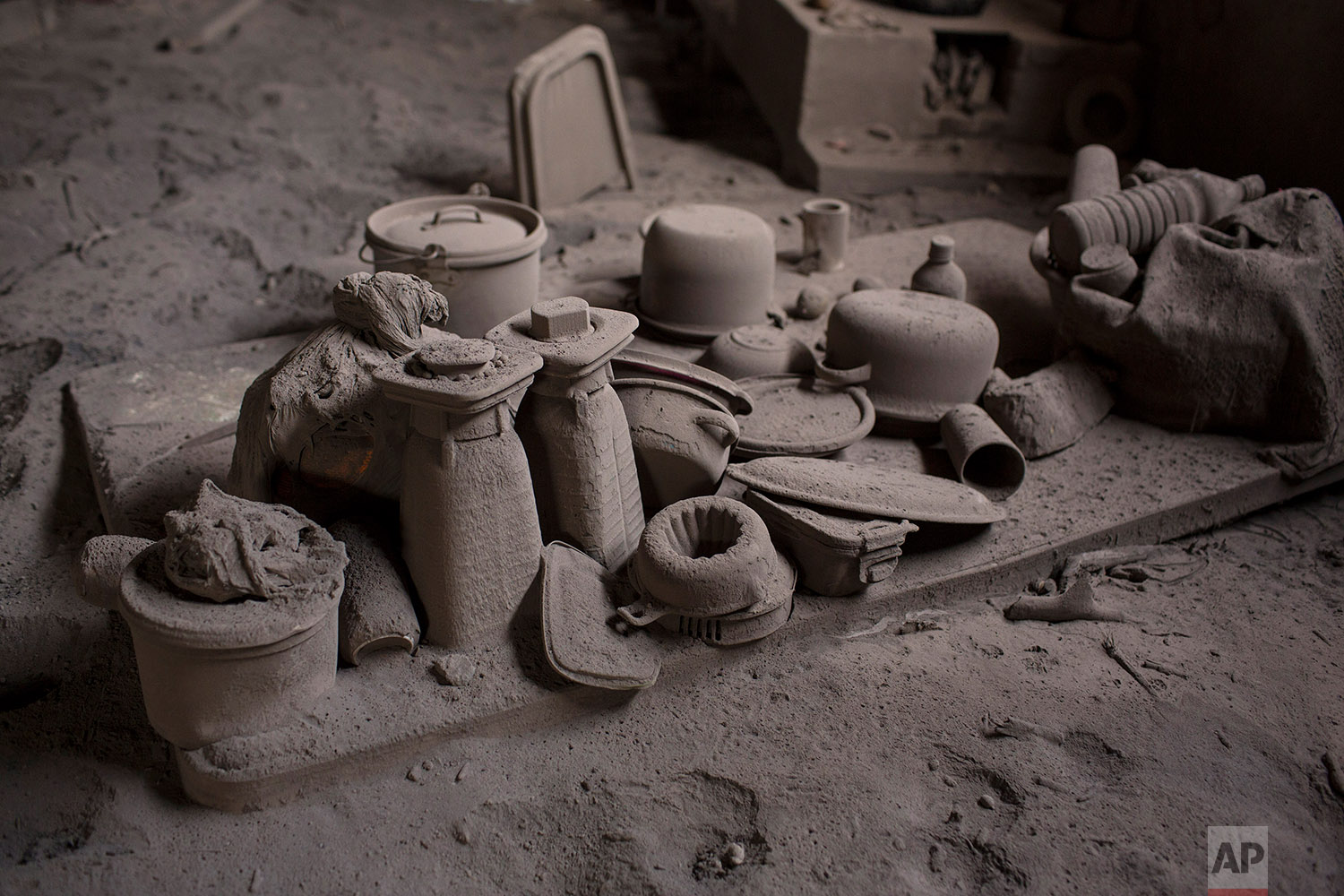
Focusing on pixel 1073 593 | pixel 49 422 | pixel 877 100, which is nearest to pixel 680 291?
pixel 1073 593

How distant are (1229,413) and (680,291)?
91.0 inches

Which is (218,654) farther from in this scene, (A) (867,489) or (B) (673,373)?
(A) (867,489)

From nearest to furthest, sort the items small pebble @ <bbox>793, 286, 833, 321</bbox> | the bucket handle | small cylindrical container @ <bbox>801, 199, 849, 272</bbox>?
the bucket handle → small pebble @ <bbox>793, 286, 833, 321</bbox> → small cylindrical container @ <bbox>801, 199, 849, 272</bbox>

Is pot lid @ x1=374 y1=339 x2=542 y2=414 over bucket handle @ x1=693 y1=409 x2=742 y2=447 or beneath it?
over

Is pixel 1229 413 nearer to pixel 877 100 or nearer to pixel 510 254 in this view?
pixel 510 254

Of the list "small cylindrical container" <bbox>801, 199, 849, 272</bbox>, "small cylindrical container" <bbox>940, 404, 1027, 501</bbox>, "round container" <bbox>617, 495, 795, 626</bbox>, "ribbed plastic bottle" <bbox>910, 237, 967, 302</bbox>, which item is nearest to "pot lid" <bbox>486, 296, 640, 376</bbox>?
"round container" <bbox>617, 495, 795, 626</bbox>

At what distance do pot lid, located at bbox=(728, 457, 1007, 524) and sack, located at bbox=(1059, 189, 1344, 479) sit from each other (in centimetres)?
118

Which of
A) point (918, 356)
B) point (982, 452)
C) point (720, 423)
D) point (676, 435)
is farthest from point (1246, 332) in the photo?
point (676, 435)

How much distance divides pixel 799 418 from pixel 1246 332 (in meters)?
1.80

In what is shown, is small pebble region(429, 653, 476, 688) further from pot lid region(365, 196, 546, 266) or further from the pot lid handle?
the pot lid handle

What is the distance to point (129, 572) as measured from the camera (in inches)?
87.8

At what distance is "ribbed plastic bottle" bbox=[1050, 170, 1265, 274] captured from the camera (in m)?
4.07

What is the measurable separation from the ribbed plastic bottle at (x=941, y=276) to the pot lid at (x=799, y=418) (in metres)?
0.81

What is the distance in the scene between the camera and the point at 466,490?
2404 millimetres
